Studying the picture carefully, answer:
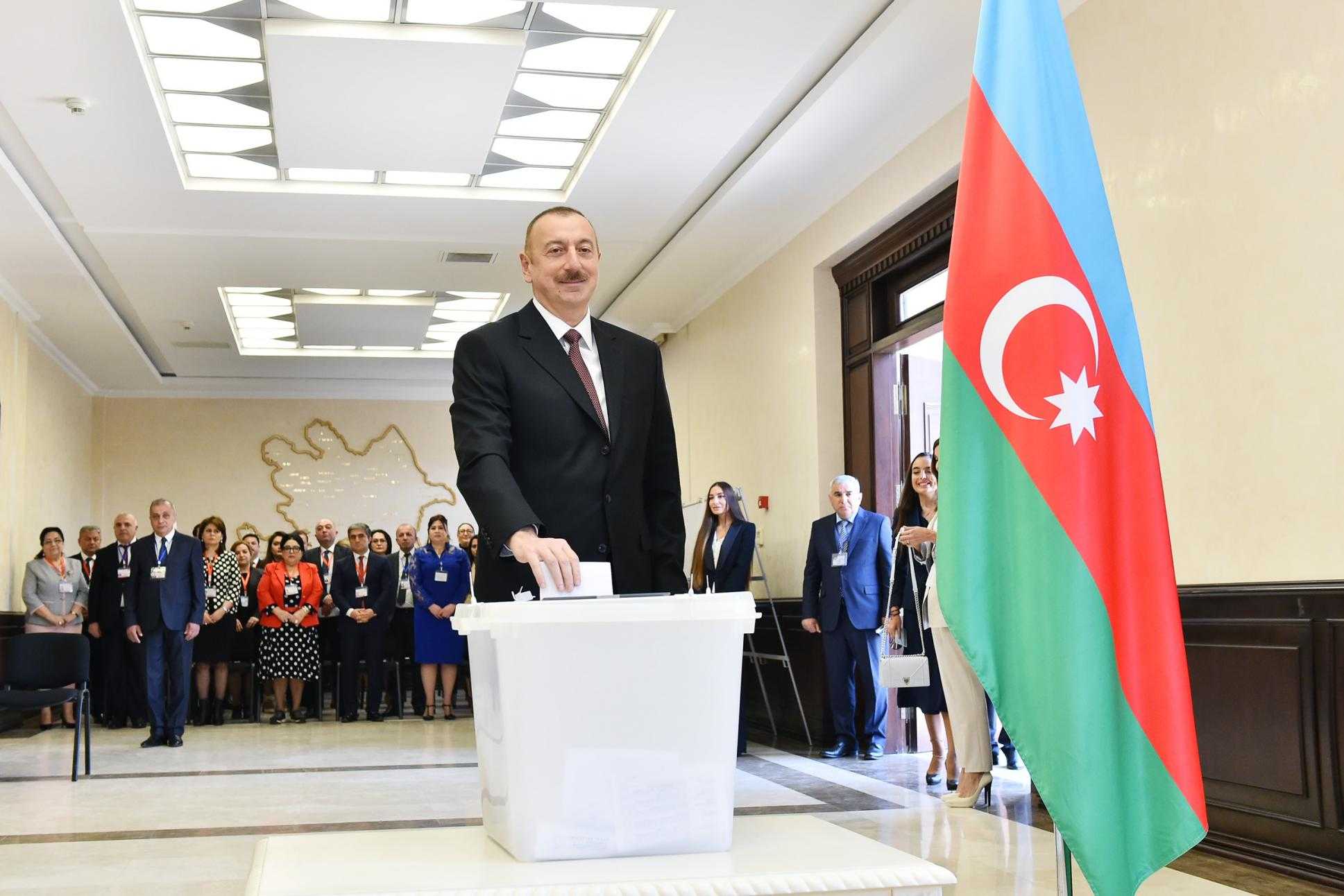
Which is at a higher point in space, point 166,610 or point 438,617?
point 166,610

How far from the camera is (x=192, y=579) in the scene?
8148 millimetres

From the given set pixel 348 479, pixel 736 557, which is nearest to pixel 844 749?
pixel 736 557

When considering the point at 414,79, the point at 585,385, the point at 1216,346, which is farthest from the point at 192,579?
the point at 585,385

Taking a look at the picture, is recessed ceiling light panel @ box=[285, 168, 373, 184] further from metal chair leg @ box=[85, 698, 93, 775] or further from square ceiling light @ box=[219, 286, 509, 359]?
metal chair leg @ box=[85, 698, 93, 775]

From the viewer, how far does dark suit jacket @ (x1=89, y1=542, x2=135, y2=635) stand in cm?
934

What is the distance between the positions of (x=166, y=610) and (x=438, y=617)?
99.2 inches

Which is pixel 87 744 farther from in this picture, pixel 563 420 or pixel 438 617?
pixel 563 420

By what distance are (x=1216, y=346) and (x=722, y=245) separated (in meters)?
4.80

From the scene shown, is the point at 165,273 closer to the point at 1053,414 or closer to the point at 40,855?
the point at 40,855

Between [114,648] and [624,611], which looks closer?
[624,611]

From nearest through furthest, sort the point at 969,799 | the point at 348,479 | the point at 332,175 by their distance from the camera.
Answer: the point at 969,799
the point at 332,175
the point at 348,479

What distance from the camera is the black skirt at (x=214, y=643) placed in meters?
9.78

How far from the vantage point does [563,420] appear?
1.99 m

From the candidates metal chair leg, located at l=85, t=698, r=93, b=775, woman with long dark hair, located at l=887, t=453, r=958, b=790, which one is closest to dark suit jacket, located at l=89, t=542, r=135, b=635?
metal chair leg, located at l=85, t=698, r=93, b=775
